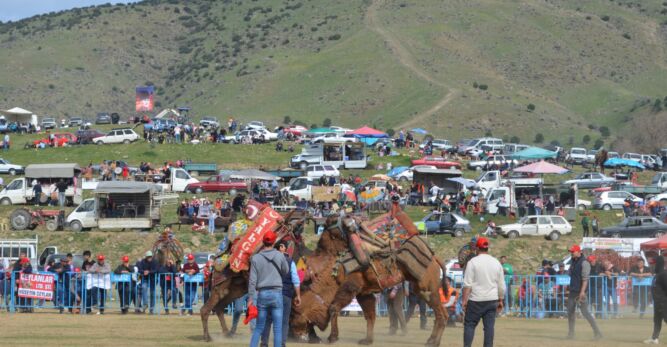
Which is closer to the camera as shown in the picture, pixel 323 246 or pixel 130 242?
pixel 323 246

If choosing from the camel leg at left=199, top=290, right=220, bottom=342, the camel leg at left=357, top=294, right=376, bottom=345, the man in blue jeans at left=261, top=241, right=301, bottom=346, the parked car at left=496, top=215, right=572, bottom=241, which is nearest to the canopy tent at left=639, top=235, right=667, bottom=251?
the parked car at left=496, top=215, right=572, bottom=241

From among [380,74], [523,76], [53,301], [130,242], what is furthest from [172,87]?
[53,301]

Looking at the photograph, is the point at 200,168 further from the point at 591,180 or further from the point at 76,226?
the point at 591,180

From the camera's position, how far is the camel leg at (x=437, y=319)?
22184mm

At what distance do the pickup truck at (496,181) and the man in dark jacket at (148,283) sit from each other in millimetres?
35163

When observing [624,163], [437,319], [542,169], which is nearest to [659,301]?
[437,319]

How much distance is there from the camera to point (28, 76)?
171625 mm

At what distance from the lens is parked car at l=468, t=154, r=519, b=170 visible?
3120 inches

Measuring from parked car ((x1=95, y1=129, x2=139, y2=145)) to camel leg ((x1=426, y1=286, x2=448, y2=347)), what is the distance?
6582cm

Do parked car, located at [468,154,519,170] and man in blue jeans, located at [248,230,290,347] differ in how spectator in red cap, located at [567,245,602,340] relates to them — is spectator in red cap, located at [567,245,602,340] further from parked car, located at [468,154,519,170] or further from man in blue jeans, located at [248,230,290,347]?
parked car, located at [468,154,519,170]

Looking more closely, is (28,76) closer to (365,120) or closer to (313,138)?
(365,120)

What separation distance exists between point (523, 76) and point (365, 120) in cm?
2859

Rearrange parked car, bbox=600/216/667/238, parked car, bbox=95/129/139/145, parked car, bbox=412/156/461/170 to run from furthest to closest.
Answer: parked car, bbox=95/129/139/145, parked car, bbox=412/156/461/170, parked car, bbox=600/216/667/238

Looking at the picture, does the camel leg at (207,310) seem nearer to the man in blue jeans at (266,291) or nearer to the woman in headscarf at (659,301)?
the man in blue jeans at (266,291)
